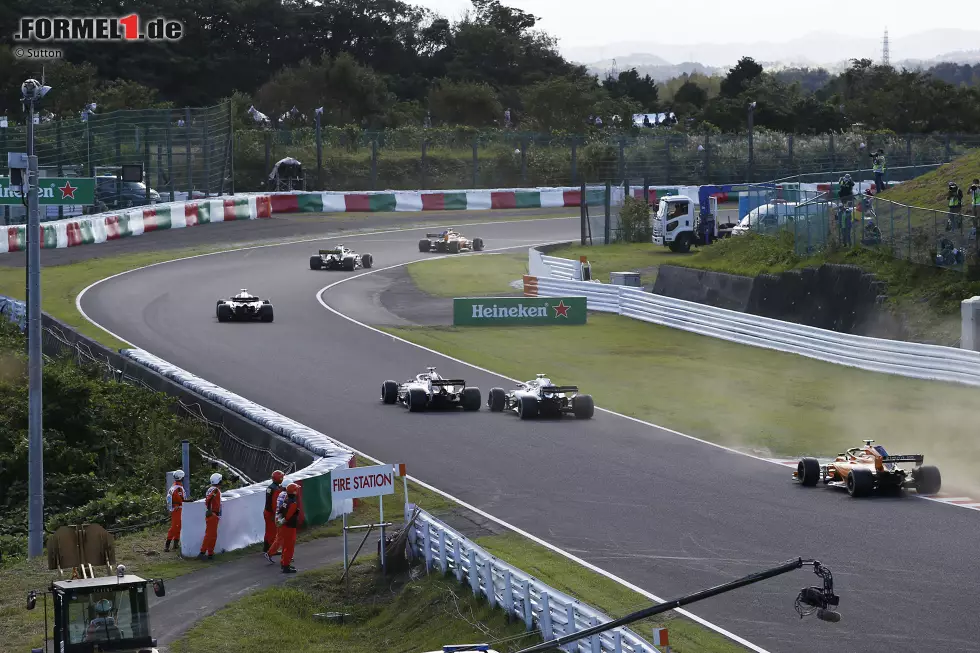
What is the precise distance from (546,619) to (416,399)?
14159 millimetres

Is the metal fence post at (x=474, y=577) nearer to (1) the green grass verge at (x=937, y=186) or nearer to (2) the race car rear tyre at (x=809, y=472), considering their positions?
(2) the race car rear tyre at (x=809, y=472)

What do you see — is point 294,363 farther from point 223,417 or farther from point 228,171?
point 228,171

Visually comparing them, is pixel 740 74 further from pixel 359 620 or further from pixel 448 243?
pixel 359 620

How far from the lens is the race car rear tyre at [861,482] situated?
21359 mm

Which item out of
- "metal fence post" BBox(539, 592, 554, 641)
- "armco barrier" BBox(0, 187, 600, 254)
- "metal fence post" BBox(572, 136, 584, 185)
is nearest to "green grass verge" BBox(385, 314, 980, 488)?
"metal fence post" BBox(539, 592, 554, 641)

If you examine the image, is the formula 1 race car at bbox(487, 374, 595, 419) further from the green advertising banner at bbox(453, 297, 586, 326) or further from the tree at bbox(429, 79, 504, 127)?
the tree at bbox(429, 79, 504, 127)

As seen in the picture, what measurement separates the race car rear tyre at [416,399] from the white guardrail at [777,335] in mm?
11799

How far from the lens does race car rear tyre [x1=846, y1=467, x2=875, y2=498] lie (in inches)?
841

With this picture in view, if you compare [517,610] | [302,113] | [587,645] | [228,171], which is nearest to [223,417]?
[517,610]

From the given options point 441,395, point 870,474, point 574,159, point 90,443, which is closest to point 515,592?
point 870,474

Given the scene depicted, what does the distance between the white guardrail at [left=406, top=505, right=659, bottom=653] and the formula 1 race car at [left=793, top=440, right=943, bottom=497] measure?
707cm

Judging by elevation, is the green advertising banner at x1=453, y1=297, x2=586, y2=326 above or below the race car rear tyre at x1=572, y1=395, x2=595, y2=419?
above

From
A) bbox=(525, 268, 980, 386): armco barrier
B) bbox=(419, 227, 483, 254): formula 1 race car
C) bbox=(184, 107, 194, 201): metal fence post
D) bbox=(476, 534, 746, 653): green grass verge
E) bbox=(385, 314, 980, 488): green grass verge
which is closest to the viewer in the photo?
bbox=(476, 534, 746, 653): green grass verge

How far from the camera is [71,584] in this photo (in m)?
13.2
